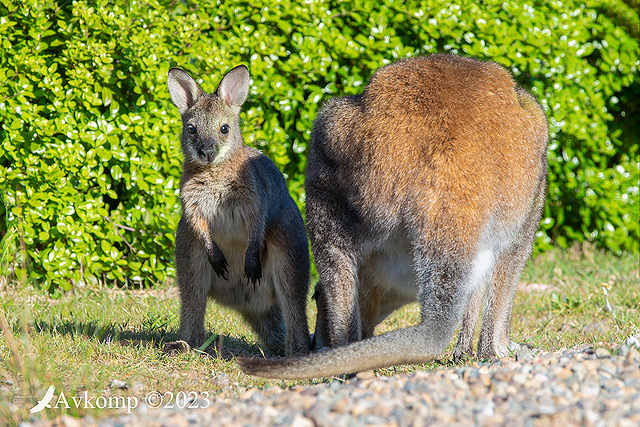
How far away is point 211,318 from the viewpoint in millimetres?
5391

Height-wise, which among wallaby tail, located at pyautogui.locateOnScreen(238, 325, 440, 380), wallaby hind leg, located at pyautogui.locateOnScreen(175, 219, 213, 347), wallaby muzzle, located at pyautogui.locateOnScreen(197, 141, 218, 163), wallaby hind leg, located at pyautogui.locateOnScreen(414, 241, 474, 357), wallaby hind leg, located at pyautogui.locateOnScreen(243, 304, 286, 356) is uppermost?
wallaby muzzle, located at pyautogui.locateOnScreen(197, 141, 218, 163)

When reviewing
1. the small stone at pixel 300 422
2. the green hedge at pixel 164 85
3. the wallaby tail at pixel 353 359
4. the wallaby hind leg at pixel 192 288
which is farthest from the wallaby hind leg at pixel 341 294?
the green hedge at pixel 164 85

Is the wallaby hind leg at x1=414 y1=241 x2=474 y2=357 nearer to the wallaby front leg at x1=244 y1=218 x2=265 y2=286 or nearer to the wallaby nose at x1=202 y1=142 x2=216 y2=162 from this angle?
the wallaby front leg at x1=244 y1=218 x2=265 y2=286

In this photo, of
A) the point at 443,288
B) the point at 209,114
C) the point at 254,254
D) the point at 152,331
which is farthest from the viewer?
the point at 152,331

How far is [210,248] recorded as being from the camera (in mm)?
4105

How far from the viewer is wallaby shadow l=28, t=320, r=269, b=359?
4242mm

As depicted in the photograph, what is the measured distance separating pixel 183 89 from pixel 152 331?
158 cm

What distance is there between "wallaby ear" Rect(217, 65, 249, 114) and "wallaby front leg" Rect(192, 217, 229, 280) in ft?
2.73

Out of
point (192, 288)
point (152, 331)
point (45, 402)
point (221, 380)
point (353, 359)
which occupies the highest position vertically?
point (353, 359)

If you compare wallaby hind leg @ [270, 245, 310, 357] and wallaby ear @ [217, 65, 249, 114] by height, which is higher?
wallaby ear @ [217, 65, 249, 114]

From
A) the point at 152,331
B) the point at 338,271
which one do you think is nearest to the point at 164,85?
the point at 152,331

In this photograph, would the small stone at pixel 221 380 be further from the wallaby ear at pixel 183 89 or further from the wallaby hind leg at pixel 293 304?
the wallaby ear at pixel 183 89

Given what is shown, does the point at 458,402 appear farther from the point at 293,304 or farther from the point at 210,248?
the point at 210,248

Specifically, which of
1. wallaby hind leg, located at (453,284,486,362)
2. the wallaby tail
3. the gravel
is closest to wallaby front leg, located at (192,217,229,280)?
the gravel
